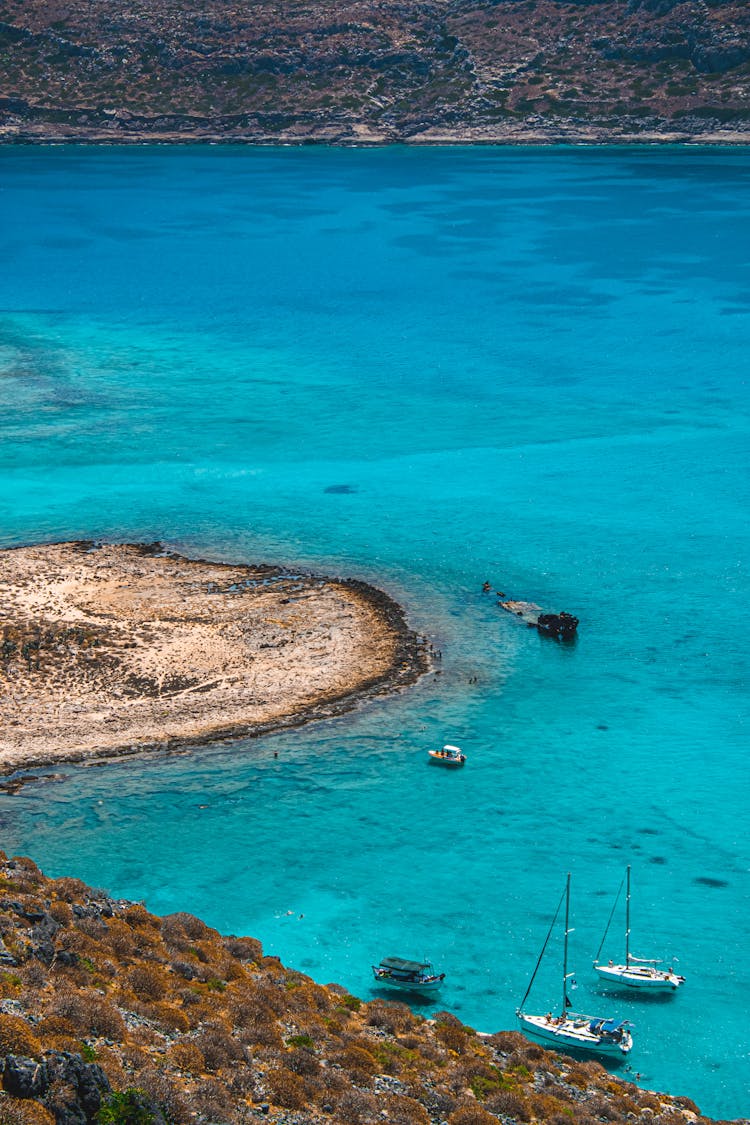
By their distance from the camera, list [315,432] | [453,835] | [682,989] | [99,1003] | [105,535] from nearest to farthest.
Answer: [99,1003] < [682,989] < [453,835] < [105,535] < [315,432]

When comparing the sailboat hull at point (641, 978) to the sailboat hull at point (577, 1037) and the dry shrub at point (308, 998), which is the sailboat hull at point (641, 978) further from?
the dry shrub at point (308, 998)

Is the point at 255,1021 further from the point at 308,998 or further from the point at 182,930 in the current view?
the point at 182,930

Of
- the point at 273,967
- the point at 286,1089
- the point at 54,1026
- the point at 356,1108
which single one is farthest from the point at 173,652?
the point at 356,1108

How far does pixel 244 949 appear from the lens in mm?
39344

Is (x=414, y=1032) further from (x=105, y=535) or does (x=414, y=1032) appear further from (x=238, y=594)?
(x=105, y=535)

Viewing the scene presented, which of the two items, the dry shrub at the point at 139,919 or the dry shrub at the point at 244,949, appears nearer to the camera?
the dry shrub at the point at 139,919

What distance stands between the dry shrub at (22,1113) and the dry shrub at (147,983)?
776 centimetres

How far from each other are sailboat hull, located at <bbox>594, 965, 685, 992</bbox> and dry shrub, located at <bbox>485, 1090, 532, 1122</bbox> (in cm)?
1054

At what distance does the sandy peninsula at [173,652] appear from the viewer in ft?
182

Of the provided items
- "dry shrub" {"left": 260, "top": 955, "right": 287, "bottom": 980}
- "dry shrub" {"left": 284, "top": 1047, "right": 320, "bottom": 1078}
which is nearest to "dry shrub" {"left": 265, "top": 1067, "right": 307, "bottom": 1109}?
"dry shrub" {"left": 284, "top": 1047, "right": 320, "bottom": 1078}

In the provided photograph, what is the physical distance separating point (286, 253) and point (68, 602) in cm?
9633

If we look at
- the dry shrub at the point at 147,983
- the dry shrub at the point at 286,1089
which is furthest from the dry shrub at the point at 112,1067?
the dry shrub at the point at 147,983

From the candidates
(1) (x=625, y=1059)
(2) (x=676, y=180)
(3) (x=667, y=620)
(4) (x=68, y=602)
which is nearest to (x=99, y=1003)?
(1) (x=625, y=1059)

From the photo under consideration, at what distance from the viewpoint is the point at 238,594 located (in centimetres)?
6694
